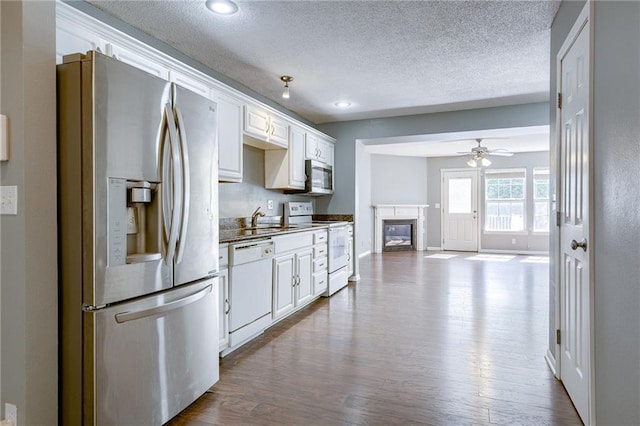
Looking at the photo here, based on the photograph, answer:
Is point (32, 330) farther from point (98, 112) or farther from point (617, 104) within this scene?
point (617, 104)

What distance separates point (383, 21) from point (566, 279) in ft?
6.74

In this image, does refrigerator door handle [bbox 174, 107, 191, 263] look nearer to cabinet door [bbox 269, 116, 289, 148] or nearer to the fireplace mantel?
cabinet door [bbox 269, 116, 289, 148]

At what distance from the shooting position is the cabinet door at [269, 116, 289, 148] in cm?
403

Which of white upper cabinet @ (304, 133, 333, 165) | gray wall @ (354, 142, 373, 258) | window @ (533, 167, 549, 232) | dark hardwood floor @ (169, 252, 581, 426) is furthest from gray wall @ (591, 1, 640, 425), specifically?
window @ (533, 167, 549, 232)

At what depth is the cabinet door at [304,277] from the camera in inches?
153

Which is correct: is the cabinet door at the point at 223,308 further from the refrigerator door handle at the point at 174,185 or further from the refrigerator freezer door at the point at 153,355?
the refrigerator door handle at the point at 174,185

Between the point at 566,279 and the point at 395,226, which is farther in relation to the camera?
the point at 395,226

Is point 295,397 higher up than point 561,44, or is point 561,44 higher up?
point 561,44

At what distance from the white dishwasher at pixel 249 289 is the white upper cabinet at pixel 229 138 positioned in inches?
26.2

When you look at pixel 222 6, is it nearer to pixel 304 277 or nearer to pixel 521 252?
pixel 304 277

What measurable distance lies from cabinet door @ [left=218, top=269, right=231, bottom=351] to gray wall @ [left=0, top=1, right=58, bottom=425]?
1153mm

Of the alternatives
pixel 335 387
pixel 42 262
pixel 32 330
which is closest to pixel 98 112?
pixel 42 262

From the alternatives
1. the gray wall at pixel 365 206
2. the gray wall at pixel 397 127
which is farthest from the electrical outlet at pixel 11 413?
the gray wall at pixel 365 206

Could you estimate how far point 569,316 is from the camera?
7.30ft
